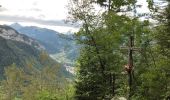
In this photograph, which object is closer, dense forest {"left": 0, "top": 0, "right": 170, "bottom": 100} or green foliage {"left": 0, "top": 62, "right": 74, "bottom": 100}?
dense forest {"left": 0, "top": 0, "right": 170, "bottom": 100}

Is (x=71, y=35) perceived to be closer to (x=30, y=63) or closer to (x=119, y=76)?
(x=119, y=76)

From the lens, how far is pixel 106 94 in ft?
125

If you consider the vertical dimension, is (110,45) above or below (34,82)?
above

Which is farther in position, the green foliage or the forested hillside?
the green foliage

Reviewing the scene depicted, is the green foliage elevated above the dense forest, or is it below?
below

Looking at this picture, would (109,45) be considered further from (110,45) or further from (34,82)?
(34,82)

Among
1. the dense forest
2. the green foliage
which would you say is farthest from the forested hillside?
the green foliage

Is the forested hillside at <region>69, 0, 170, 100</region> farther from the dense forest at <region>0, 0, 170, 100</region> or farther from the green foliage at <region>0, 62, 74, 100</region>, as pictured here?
the green foliage at <region>0, 62, 74, 100</region>

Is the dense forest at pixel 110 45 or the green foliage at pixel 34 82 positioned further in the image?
the green foliage at pixel 34 82

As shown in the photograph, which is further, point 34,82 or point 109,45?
point 34,82

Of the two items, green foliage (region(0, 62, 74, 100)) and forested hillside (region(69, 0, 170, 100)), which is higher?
forested hillside (region(69, 0, 170, 100))

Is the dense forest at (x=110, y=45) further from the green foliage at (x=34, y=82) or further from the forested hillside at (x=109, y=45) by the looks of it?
the green foliage at (x=34, y=82)

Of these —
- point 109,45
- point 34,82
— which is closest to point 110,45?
point 109,45

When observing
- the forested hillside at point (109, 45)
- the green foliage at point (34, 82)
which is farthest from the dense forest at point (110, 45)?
the green foliage at point (34, 82)
